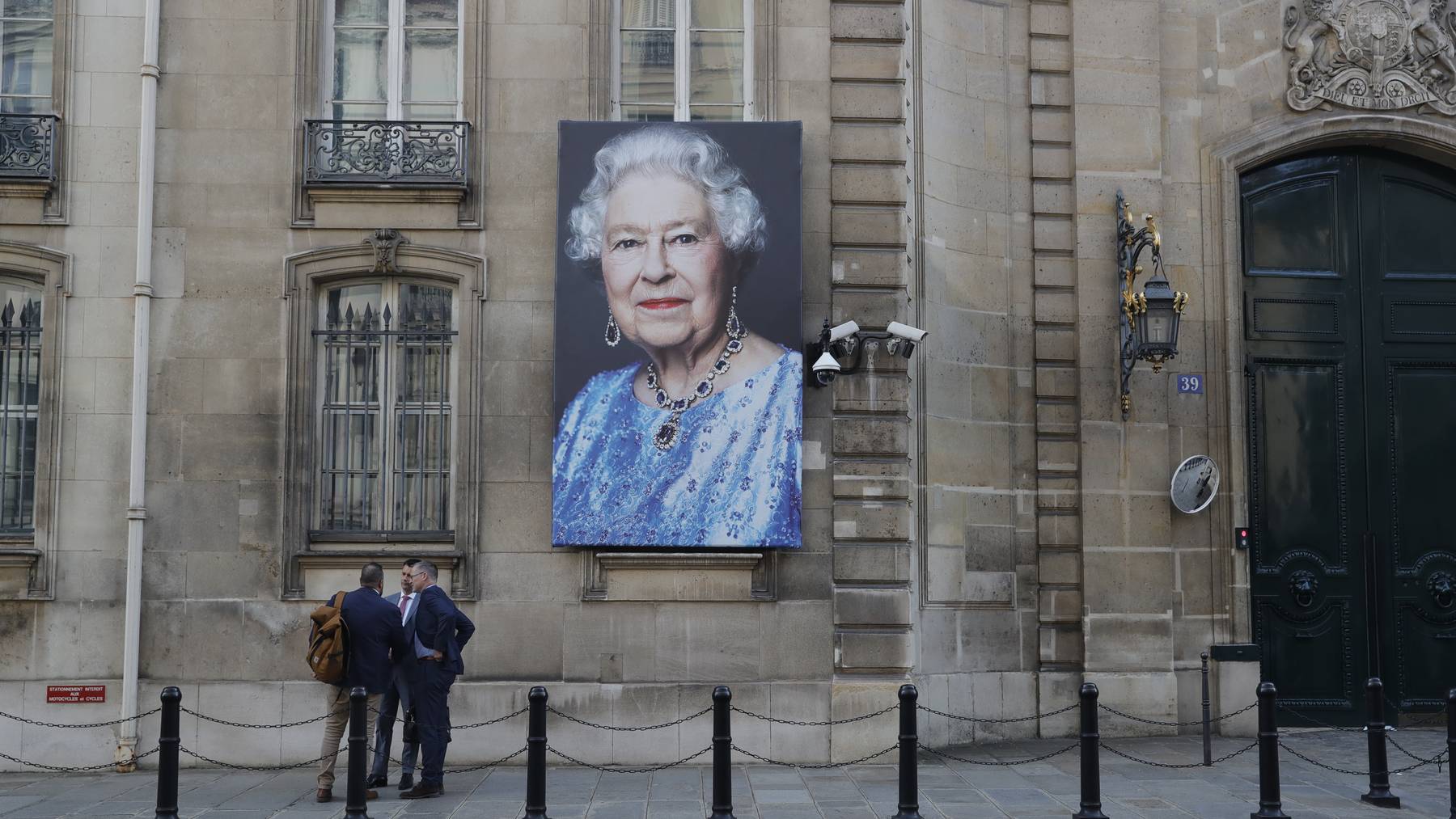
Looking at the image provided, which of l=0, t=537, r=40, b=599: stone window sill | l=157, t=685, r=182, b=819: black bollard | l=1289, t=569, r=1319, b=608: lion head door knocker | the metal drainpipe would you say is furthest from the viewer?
l=1289, t=569, r=1319, b=608: lion head door knocker

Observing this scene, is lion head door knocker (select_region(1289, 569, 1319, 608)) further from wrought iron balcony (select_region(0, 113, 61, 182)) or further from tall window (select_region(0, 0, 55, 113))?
tall window (select_region(0, 0, 55, 113))

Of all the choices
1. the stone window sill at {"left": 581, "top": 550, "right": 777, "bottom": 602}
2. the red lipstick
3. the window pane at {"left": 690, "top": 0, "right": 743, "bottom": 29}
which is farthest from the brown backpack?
the window pane at {"left": 690, "top": 0, "right": 743, "bottom": 29}

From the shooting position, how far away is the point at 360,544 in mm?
13531

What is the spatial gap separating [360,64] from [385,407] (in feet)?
11.4

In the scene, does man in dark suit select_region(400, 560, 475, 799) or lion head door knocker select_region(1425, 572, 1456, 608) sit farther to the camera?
lion head door knocker select_region(1425, 572, 1456, 608)

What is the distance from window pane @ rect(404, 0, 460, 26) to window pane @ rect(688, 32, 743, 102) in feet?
8.07

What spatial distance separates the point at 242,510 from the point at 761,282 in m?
5.44

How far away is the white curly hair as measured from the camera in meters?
13.6

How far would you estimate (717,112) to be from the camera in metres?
14.2

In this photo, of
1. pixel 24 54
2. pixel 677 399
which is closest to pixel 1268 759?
pixel 677 399

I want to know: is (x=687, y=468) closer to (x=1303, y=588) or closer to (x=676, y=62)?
(x=676, y=62)

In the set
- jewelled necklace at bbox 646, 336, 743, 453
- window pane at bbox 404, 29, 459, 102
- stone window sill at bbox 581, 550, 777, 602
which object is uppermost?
window pane at bbox 404, 29, 459, 102

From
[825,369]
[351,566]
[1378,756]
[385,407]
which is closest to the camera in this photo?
[1378,756]

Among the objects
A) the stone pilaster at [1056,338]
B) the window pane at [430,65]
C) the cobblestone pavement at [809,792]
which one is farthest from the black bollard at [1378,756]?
the window pane at [430,65]
